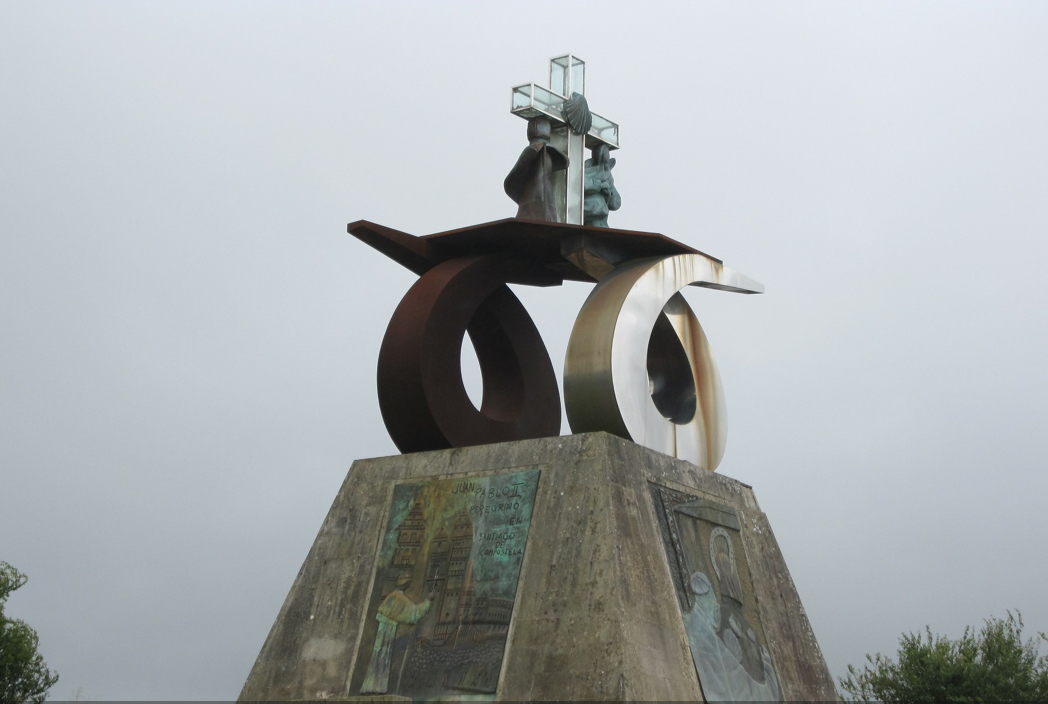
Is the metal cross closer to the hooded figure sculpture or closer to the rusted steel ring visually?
the hooded figure sculpture

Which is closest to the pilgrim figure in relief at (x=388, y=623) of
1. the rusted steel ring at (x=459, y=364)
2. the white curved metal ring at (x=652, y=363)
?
the rusted steel ring at (x=459, y=364)

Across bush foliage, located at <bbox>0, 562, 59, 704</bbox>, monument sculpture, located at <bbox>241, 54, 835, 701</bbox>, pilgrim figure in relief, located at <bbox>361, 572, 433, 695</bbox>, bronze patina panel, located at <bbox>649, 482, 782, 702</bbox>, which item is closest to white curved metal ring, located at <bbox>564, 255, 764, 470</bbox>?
monument sculpture, located at <bbox>241, 54, 835, 701</bbox>

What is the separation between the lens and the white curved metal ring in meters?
13.3

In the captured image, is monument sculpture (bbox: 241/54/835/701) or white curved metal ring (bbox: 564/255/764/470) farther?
white curved metal ring (bbox: 564/255/764/470)

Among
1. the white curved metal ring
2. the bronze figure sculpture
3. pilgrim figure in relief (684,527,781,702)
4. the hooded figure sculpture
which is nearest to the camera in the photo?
pilgrim figure in relief (684,527,781,702)

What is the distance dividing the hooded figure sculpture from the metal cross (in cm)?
14

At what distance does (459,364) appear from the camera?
1433 cm

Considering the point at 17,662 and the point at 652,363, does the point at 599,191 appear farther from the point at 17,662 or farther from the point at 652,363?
the point at 17,662

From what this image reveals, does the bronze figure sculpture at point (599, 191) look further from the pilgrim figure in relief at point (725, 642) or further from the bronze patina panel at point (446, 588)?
the pilgrim figure in relief at point (725, 642)

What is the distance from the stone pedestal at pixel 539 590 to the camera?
1141 cm

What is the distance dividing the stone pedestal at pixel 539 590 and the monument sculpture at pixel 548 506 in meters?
0.02

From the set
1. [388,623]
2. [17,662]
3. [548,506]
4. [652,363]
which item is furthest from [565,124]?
[17,662]

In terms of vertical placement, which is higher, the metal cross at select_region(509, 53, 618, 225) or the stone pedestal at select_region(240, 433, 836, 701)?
the metal cross at select_region(509, 53, 618, 225)

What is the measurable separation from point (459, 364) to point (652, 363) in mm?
2579
